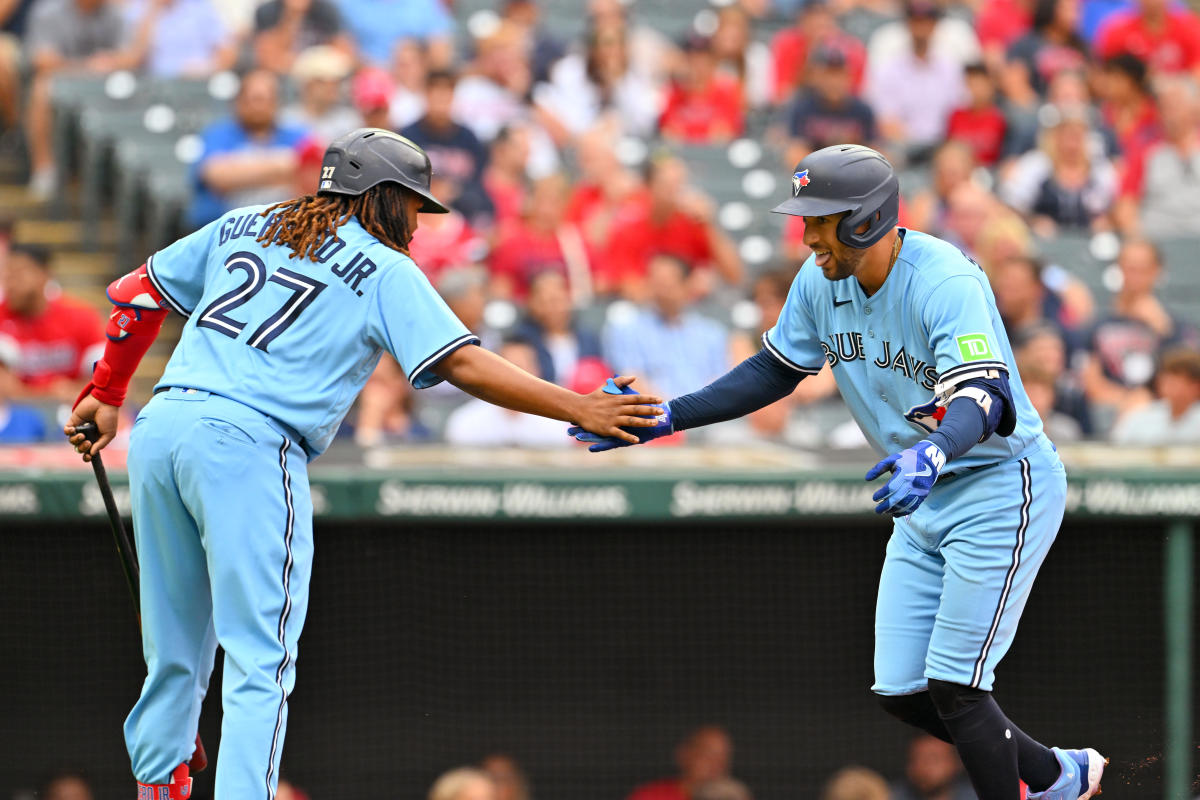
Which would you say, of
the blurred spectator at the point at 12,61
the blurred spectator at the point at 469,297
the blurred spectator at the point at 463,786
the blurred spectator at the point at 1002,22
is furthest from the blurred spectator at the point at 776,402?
the blurred spectator at the point at 12,61

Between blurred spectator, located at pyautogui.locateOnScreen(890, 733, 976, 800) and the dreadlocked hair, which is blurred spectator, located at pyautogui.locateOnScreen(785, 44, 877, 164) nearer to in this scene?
blurred spectator, located at pyautogui.locateOnScreen(890, 733, 976, 800)

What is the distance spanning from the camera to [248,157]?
7758 millimetres

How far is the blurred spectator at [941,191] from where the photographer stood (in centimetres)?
848

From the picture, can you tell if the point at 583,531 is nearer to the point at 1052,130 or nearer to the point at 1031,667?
the point at 1031,667

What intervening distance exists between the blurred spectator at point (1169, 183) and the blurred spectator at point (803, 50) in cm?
185

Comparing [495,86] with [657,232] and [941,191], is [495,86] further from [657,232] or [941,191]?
[941,191]

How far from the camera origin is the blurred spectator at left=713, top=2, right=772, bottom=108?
9.68m

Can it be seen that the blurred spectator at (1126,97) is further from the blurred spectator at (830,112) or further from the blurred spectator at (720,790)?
the blurred spectator at (720,790)

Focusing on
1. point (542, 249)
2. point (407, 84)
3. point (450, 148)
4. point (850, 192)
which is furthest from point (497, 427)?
point (850, 192)

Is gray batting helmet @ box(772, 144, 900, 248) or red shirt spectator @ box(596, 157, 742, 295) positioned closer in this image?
gray batting helmet @ box(772, 144, 900, 248)

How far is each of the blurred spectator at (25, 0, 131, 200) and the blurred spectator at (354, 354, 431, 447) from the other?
3.13 meters

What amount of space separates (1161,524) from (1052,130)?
4.26m

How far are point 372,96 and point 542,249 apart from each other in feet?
4.49

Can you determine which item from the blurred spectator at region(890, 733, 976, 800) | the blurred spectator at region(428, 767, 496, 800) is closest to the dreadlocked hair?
the blurred spectator at region(428, 767, 496, 800)
